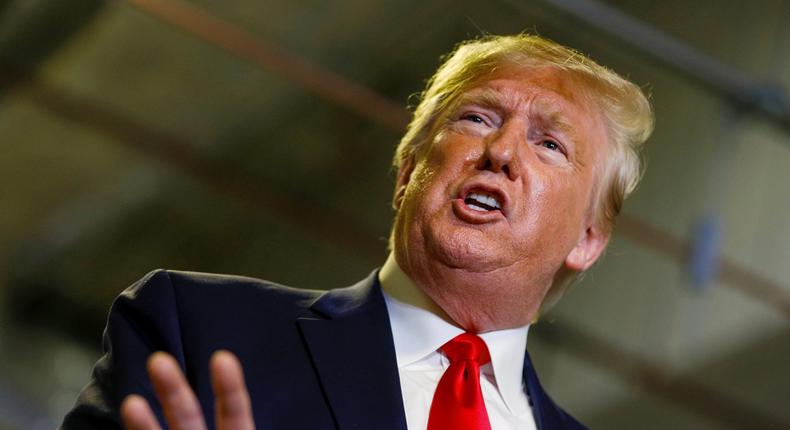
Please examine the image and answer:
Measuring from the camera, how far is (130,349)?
5.40ft

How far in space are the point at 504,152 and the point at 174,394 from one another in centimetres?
94

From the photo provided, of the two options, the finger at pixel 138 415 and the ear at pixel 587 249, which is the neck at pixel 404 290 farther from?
the finger at pixel 138 415

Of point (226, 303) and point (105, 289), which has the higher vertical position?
point (226, 303)

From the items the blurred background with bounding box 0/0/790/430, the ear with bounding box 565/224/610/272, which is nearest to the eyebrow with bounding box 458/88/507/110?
the ear with bounding box 565/224/610/272

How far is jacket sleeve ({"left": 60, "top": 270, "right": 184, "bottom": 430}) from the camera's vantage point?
1593mm

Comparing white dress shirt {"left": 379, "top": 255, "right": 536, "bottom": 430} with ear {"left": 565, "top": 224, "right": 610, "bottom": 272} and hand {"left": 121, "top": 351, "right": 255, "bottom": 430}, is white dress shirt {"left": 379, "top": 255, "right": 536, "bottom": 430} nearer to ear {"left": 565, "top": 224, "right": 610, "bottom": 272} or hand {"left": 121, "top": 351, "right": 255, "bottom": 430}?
ear {"left": 565, "top": 224, "right": 610, "bottom": 272}

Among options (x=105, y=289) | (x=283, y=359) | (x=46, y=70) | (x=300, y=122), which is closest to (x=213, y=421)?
(x=283, y=359)

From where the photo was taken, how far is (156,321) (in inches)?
67.0

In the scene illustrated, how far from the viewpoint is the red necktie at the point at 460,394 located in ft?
5.82

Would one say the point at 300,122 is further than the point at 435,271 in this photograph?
Yes

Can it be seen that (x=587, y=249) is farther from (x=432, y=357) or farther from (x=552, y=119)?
(x=432, y=357)

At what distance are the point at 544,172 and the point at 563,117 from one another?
0.12 m

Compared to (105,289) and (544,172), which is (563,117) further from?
(105,289)

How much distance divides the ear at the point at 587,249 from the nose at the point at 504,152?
0.23 m
